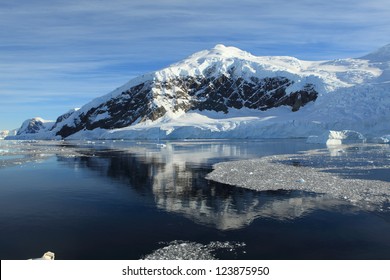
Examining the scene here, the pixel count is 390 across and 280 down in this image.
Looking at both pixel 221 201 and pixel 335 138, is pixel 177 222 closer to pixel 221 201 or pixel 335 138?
pixel 221 201

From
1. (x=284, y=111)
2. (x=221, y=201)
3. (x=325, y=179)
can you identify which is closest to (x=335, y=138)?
(x=325, y=179)

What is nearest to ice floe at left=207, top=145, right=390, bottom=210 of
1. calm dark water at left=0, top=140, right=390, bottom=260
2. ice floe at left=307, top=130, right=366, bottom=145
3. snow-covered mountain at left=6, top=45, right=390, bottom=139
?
calm dark water at left=0, top=140, right=390, bottom=260

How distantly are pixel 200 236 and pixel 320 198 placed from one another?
9.65 metres

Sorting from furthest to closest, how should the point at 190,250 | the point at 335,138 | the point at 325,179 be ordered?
the point at 335,138 → the point at 325,179 → the point at 190,250

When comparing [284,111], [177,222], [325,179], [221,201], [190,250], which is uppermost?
[284,111]

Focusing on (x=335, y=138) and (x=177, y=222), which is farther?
(x=335, y=138)

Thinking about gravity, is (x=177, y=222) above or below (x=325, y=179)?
below

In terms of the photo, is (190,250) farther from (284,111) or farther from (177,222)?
(284,111)

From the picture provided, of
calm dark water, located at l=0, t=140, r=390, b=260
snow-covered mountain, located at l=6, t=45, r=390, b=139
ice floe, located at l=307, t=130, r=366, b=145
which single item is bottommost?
calm dark water, located at l=0, t=140, r=390, b=260

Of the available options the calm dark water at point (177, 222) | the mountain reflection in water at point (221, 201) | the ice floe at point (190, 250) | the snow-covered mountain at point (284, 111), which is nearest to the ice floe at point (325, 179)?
the mountain reflection in water at point (221, 201)

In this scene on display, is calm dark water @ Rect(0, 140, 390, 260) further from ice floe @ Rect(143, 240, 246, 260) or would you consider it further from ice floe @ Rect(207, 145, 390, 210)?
ice floe @ Rect(207, 145, 390, 210)

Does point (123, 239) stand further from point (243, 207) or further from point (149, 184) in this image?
point (149, 184)

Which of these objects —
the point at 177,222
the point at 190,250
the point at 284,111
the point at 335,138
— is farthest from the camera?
the point at 284,111

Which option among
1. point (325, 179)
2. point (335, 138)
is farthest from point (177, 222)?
point (335, 138)
